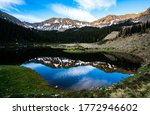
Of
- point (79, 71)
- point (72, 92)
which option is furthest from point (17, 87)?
point (79, 71)

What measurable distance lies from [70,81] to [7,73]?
1316 centimetres

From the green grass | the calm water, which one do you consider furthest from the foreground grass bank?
the calm water

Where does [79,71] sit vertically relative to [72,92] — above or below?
below

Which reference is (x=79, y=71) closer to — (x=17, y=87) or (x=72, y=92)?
(x=17, y=87)

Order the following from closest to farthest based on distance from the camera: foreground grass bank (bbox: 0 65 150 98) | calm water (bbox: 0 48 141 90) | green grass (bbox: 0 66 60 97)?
1. foreground grass bank (bbox: 0 65 150 98)
2. green grass (bbox: 0 66 60 97)
3. calm water (bbox: 0 48 141 90)

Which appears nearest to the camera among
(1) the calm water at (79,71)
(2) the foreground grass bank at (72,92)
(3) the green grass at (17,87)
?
(2) the foreground grass bank at (72,92)

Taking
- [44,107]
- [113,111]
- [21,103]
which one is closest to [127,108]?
[113,111]

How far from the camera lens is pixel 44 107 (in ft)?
59.9

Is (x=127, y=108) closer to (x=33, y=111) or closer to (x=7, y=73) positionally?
(x=33, y=111)

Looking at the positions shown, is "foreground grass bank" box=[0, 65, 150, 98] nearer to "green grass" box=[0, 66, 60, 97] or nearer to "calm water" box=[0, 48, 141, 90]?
"green grass" box=[0, 66, 60, 97]

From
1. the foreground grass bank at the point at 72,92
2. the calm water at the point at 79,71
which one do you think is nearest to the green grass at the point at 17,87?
the foreground grass bank at the point at 72,92

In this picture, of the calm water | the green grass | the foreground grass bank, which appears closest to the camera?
the foreground grass bank

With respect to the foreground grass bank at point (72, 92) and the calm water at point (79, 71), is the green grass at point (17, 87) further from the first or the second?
the calm water at point (79, 71)

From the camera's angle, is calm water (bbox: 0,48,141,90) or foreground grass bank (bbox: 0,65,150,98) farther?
calm water (bbox: 0,48,141,90)
